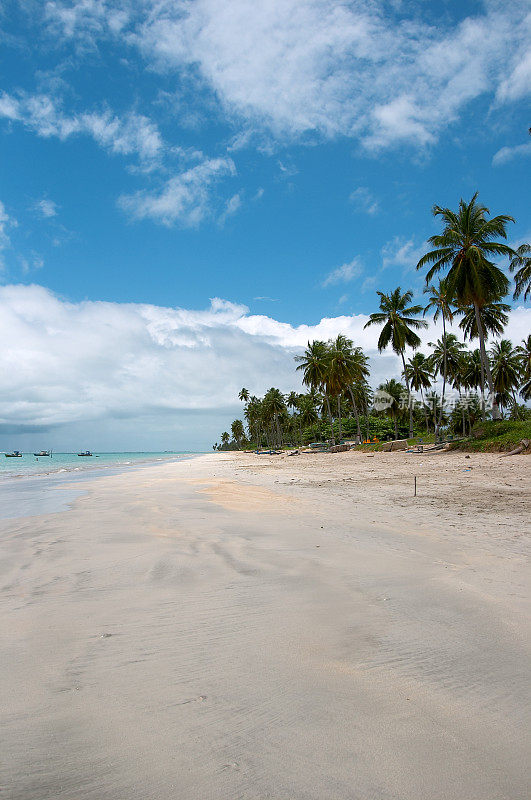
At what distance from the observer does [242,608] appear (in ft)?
11.6

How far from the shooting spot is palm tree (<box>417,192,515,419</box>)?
28.1m

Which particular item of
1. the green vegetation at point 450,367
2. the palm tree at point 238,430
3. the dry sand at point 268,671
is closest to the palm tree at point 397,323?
the green vegetation at point 450,367

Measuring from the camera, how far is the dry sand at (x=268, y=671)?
68.9 inches

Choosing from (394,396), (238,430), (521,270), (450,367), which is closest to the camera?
(521,270)

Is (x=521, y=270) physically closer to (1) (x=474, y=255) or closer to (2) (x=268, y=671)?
(1) (x=474, y=255)

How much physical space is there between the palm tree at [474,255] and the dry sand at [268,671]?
26852mm

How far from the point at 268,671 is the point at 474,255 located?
31.5 m

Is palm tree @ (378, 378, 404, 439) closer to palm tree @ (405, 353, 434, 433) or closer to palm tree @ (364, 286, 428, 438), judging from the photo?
palm tree @ (405, 353, 434, 433)

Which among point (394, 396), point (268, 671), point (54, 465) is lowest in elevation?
point (54, 465)

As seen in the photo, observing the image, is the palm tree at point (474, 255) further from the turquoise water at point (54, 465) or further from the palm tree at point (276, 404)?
the palm tree at point (276, 404)

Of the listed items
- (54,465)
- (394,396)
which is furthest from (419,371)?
(54,465)

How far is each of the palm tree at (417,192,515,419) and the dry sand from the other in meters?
26.9

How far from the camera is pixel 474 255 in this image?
91.7 ft

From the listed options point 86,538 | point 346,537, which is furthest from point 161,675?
point 86,538
